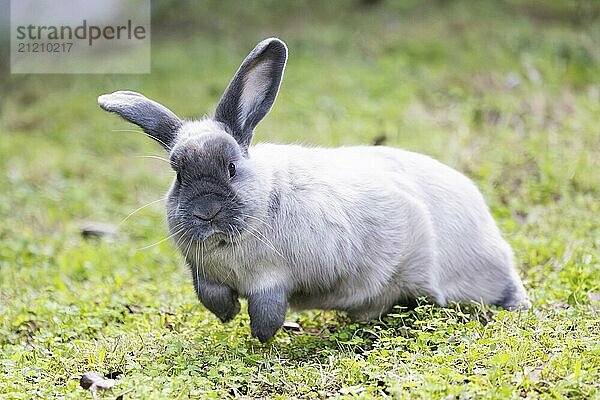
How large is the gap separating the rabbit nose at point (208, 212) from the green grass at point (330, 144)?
0.70m

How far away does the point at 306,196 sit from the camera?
16.2ft

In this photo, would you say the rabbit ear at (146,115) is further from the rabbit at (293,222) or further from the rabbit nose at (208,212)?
the rabbit nose at (208,212)

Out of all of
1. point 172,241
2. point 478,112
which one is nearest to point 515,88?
point 478,112

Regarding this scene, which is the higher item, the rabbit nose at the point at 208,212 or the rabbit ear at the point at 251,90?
the rabbit ear at the point at 251,90

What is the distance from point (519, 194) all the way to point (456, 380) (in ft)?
12.8

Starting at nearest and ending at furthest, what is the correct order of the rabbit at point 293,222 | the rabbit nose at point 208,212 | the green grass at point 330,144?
the green grass at point 330,144, the rabbit nose at point 208,212, the rabbit at point 293,222

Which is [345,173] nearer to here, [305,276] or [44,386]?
[305,276]

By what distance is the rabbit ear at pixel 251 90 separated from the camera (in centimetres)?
488

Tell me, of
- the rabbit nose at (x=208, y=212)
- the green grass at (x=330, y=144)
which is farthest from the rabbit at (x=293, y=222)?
the green grass at (x=330, y=144)

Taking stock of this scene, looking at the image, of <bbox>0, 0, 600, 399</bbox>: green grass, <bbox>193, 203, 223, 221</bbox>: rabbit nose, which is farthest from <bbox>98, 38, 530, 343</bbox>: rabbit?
<bbox>0, 0, 600, 399</bbox>: green grass

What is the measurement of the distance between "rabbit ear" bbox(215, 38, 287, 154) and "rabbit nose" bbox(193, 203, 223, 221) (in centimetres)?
43

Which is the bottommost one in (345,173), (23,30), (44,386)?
(44,386)

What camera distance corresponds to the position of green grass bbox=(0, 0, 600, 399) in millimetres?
4379

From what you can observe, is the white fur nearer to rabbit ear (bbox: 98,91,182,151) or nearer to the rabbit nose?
the rabbit nose
